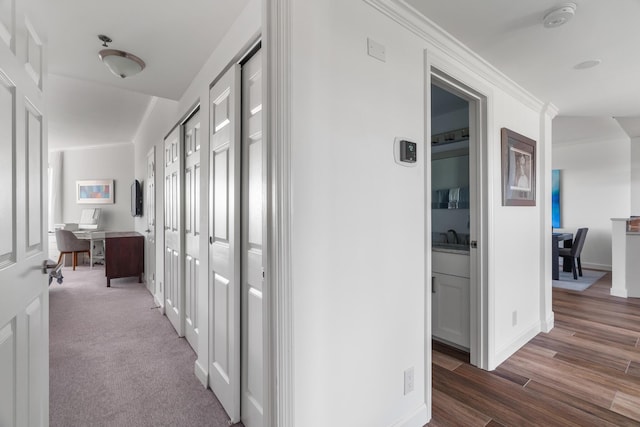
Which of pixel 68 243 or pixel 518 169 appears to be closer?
pixel 518 169

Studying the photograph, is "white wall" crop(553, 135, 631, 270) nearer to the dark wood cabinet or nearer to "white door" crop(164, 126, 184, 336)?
"white door" crop(164, 126, 184, 336)

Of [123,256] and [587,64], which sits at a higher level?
[587,64]

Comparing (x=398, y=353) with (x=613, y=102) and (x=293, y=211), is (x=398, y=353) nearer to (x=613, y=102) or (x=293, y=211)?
(x=293, y=211)

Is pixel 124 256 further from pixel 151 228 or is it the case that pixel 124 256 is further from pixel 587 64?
pixel 587 64

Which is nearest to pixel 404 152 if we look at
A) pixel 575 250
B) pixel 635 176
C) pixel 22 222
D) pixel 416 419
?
pixel 416 419

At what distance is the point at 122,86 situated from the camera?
8.72ft

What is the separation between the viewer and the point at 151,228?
4391 millimetres

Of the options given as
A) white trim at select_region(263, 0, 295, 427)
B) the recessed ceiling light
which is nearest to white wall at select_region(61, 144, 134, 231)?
white trim at select_region(263, 0, 295, 427)

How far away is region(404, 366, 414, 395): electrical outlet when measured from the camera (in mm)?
1636

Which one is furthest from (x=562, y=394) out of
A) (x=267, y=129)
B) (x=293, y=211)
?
(x=267, y=129)

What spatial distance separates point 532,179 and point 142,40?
331 cm

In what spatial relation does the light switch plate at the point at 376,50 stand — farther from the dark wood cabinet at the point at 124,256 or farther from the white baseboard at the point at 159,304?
the dark wood cabinet at the point at 124,256

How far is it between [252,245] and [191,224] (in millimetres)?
1241

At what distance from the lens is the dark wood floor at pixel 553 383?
1.80 meters
